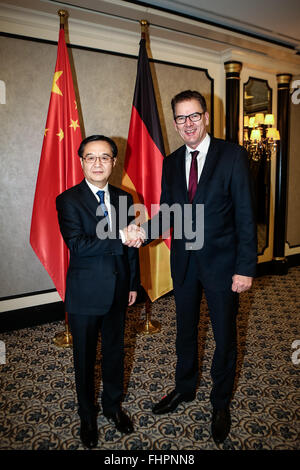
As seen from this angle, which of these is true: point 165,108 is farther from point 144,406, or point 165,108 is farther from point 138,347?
point 144,406

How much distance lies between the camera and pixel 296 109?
5.64 meters

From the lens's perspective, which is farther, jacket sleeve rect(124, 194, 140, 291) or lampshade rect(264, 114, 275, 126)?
lampshade rect(264, 114, 275, 126)

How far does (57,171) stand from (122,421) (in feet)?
7.04

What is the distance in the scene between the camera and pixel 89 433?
6.23 ft

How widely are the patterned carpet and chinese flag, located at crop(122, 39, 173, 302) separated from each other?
726 millimetres

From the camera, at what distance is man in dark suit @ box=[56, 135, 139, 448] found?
1786 mm

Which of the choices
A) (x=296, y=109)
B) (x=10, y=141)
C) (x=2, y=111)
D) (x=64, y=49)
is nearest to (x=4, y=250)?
(x=10, y=141)

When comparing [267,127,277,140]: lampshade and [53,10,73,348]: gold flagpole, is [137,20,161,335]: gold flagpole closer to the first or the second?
[53,10,73,348]: gold flagpole

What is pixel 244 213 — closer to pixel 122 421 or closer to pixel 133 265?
pixel 133 265

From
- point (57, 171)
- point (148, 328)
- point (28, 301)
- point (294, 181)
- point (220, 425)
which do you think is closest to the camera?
point (220, 425)

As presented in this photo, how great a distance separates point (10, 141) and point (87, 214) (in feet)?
7.02

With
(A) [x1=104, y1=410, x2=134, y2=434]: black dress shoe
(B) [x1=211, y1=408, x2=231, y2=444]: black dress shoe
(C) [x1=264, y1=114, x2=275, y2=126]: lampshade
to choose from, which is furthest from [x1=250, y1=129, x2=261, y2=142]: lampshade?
(A) [x1=104, y1=410, x2=134, y2=434]: black dress shoe

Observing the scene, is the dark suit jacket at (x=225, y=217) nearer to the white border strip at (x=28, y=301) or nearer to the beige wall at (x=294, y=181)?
the white border strip at (x=28, y=301)

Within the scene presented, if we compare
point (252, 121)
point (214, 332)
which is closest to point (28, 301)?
point (214, 332)
